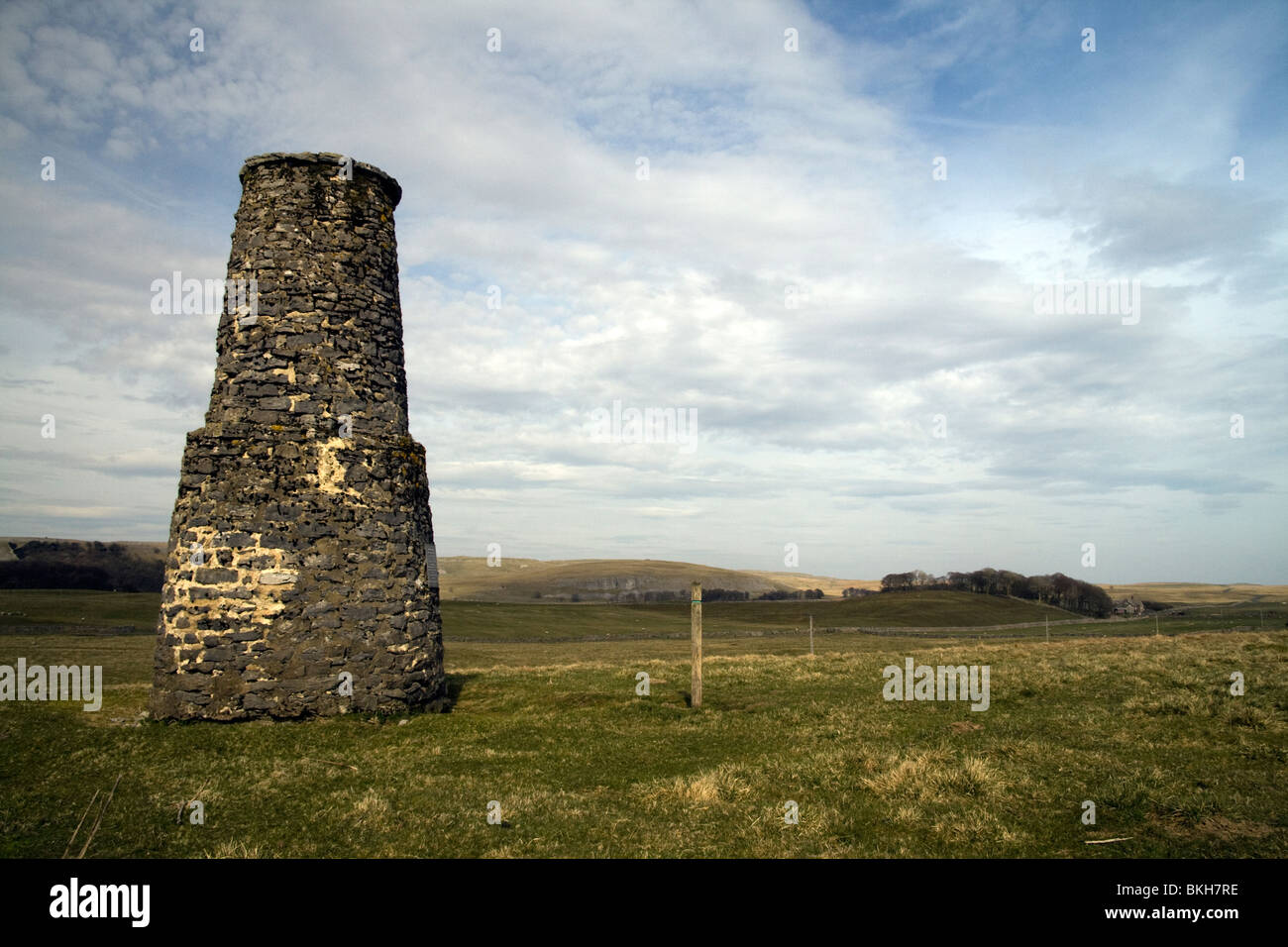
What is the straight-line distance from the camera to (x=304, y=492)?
1537 centimetres

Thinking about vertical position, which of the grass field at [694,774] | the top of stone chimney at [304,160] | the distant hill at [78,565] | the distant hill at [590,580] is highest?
the top of stone chimney at [304,160]

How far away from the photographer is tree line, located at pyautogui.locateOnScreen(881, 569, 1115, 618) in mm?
113188

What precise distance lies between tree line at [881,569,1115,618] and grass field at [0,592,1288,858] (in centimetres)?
10816

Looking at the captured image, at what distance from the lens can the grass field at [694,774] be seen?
8.21 metres

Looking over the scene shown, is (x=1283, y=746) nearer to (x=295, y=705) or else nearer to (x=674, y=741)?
(x=674, y=741)

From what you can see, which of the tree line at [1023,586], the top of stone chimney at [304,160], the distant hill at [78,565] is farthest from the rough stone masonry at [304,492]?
the tree line at [1023,586]

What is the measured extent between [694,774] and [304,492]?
9.84 metres

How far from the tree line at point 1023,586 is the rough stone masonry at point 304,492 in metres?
115

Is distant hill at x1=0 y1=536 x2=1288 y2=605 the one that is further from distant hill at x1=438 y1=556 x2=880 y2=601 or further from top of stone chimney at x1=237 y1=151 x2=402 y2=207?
top of stone chimney at x1=237 y1=151 x2=402 y2=207

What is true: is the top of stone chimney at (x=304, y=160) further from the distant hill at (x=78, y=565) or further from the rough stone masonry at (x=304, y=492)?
the distant hill at (x=78, y=565)

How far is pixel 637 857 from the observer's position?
7863mm

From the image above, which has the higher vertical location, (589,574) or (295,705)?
(295,705)

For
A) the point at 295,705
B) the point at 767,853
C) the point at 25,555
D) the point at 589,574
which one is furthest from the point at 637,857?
the point at 589,574

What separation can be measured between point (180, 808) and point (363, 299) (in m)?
11.3
